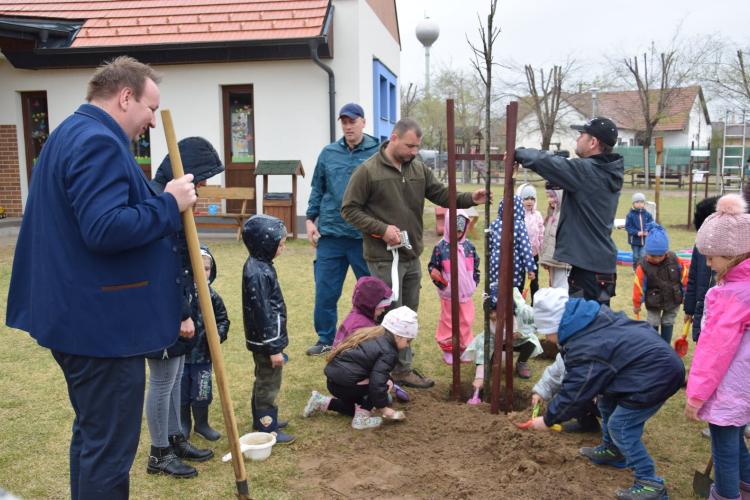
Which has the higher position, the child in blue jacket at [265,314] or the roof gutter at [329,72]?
the roof gutter at [329,72]

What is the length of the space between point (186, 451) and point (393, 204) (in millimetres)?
2336

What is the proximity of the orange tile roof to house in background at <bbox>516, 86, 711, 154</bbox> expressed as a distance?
2507 cm

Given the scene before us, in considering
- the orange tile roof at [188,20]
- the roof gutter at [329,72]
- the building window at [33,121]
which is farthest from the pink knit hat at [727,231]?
the building window at [33,121]

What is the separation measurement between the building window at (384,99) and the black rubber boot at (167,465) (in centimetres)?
1133

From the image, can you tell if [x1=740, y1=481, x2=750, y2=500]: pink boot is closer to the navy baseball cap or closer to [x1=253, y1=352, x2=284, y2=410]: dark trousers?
[x1=253, y1=352, x2=284, y2=410]: dark trousers

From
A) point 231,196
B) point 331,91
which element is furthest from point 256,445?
point 331,91

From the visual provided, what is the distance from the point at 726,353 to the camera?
288cm

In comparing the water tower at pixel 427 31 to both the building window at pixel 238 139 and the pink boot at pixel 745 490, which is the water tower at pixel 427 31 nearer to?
the building window at pixel 238 139

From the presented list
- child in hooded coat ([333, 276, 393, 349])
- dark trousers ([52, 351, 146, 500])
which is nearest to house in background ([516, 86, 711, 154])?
child in hooded coat ([333, 276, 393, 349])

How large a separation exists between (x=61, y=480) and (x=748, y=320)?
3.68 m

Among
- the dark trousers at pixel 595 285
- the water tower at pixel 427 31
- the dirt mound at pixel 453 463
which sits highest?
the water tower at pixel 427 31

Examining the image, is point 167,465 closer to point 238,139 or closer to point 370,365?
point 370,365

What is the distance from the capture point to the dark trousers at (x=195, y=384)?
378 cm

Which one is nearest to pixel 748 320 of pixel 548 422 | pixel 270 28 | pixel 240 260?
pixel 548 422
